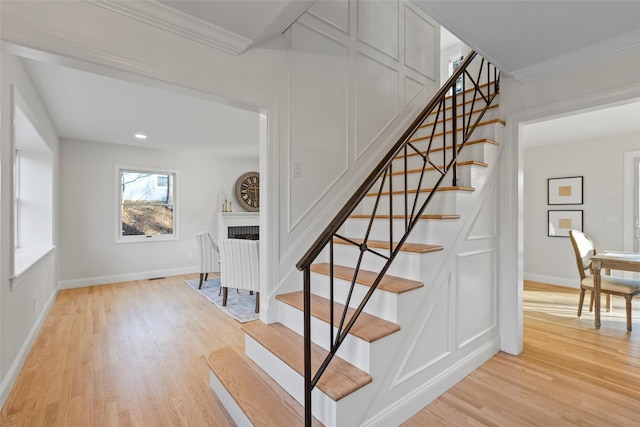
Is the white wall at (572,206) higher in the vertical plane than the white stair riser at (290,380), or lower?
higher

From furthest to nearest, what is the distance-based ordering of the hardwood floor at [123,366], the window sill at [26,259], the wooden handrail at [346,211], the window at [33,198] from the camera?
the window at [33,198] → the window sill at [26,259] → the hardwood floor at [123,366] → the wooden handrail at [346,211]

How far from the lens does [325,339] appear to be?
5.75 ft

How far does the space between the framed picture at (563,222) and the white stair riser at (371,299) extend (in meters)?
4.64

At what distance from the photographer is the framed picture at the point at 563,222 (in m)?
4.61

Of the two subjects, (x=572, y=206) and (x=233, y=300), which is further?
(x=572, y=206)

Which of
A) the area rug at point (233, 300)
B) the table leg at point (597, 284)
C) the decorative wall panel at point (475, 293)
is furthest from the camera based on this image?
the area rug at point (233, 300)

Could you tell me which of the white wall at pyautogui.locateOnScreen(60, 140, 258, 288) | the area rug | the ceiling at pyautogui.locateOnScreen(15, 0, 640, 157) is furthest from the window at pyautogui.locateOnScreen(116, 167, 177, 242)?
the ceiling at pyautogui.locateOnScreen(15, 0, 640, 157)

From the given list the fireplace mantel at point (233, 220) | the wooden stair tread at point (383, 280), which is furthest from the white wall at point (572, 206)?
the fireplace mantel at point (233, 220)

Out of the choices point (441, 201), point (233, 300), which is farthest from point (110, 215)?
point (441, 201)

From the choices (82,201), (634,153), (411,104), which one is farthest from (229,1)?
(634,153)

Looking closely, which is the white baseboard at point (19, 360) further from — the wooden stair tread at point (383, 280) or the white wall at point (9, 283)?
the wooden stair tread at point (383, 280)

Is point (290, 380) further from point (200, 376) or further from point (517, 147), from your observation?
point (517, 147)

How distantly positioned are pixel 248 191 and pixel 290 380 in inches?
211

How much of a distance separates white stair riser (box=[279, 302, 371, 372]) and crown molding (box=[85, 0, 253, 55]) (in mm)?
1795
